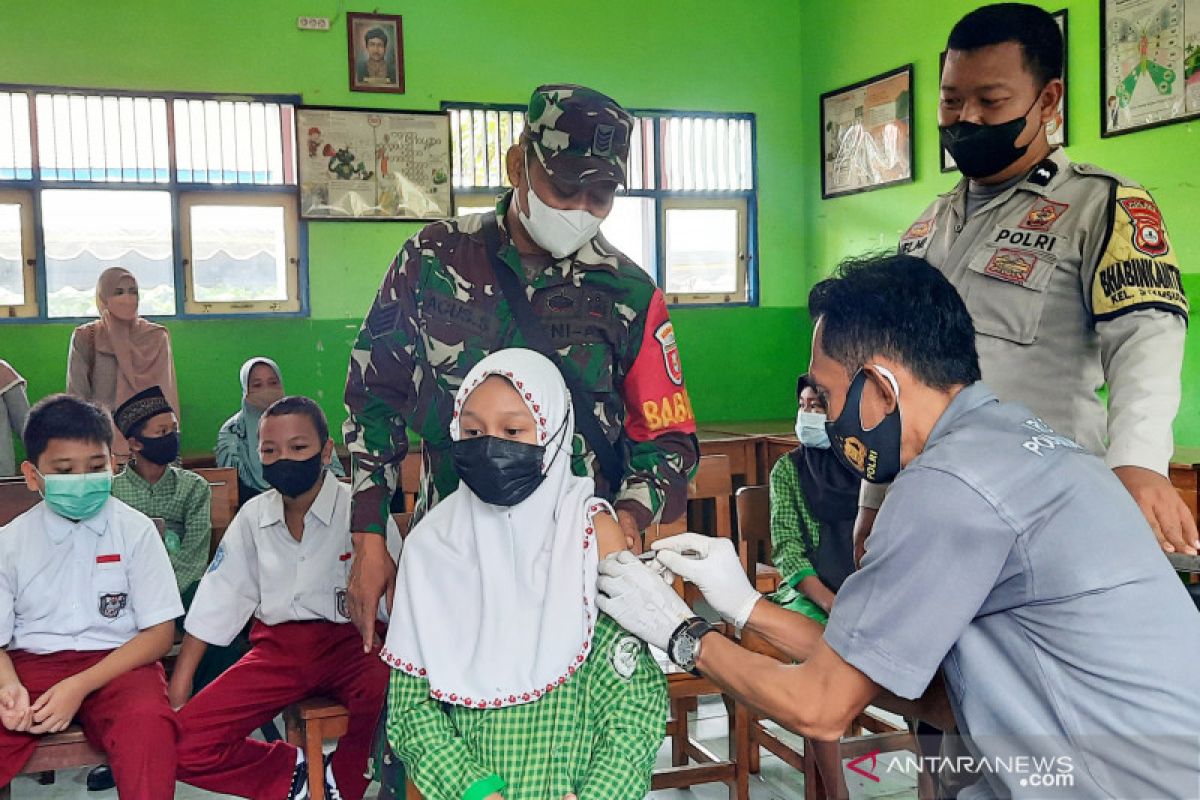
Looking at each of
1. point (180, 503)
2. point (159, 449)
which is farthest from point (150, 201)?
point (180, 503)

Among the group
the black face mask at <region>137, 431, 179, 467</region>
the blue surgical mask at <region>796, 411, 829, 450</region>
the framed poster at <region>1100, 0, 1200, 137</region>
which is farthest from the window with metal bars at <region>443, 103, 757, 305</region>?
the blue surgical mask at <region>796, 411, 829, 450</region>

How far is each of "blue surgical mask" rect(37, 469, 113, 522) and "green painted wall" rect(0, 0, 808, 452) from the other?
3539 millimetres

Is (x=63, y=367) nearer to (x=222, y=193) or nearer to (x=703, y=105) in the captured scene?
(x=222, y=193)

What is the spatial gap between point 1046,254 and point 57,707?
6.83ft

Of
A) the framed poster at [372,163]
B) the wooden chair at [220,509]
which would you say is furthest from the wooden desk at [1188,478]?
the framed poster at [372,163]

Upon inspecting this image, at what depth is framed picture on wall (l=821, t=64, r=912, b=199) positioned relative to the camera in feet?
19.9

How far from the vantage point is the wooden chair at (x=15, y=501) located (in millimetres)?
2684

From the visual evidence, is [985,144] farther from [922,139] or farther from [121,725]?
[922,139]

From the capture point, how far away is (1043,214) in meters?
1.87

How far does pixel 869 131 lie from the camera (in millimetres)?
6375

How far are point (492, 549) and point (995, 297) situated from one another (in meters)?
0.97

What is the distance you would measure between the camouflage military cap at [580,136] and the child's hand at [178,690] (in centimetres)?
158

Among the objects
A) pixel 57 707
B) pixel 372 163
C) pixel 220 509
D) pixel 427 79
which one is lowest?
pixel 57 707

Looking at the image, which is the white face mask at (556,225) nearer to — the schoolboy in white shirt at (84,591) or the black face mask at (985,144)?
the black face mask at (985,144)
